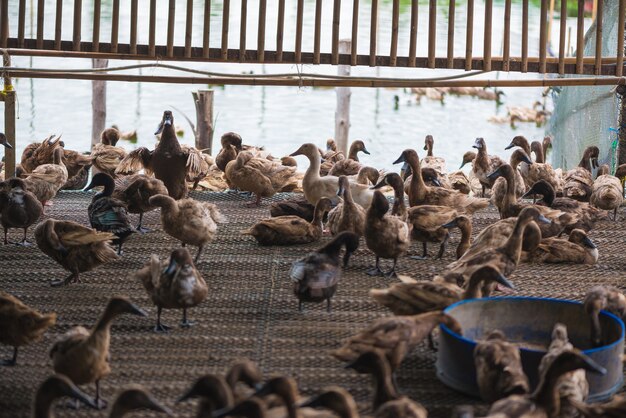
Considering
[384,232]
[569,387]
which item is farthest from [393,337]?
[384,232]

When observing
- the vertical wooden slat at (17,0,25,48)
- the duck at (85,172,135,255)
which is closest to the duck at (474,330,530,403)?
the duck at (85,172,135,255)

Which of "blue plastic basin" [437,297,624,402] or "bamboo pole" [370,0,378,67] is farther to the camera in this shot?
"bamboo pole" [370,0,378,67]

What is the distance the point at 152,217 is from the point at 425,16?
53.2 feet

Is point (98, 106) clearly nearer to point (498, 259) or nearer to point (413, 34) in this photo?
point (413, 34)

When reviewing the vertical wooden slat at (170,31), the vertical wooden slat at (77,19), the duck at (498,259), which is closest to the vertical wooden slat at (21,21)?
the vertical wooden slat at (77,19)

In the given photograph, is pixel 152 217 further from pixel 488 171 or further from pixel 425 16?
pixel 425 16

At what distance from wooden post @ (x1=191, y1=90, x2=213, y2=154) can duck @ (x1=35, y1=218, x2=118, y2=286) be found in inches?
198

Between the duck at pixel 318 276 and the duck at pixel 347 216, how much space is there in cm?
115

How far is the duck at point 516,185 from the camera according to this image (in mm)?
8000

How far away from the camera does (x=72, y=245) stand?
612cm

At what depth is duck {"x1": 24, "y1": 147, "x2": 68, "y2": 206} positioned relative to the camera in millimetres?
7867

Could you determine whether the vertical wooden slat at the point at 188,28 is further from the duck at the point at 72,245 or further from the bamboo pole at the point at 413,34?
the duck at the point at 72,245

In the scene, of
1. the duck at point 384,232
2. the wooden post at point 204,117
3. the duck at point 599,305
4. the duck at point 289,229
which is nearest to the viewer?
the duck at point 599,305

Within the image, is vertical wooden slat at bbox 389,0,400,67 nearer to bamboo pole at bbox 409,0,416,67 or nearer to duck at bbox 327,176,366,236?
bamboo pole at bbox 409,0,416,67
